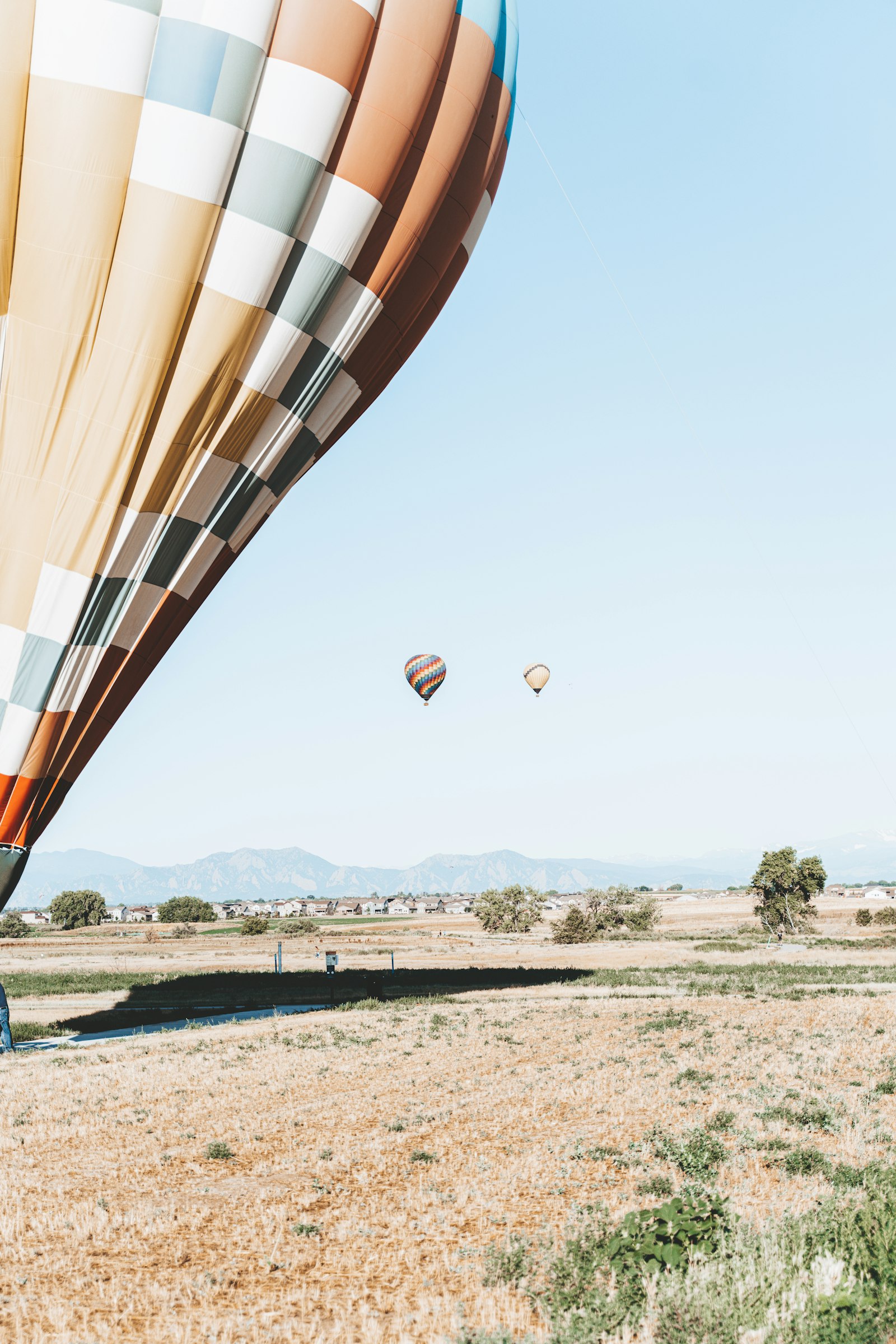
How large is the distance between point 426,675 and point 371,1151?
32.2 metres

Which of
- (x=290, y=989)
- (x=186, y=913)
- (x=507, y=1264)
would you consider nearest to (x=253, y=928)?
(x=186, y=913)

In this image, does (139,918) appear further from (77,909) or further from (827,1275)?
(827,1275)

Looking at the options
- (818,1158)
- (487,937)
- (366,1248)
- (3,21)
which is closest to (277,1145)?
(366,1248)

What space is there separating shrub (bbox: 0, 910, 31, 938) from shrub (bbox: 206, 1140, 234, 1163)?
10300cm

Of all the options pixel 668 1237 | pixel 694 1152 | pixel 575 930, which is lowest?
pixel 575 930

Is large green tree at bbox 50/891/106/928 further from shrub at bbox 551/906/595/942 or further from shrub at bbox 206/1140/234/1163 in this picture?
shrub at bbox 206/1140/234/1163

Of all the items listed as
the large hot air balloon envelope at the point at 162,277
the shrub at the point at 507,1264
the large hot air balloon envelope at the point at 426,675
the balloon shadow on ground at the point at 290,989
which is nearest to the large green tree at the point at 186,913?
the balloon shadow on ground at the point at 290,989

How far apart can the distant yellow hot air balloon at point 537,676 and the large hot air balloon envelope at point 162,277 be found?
1408 inches

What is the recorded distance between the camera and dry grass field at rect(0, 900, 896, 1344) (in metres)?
8.38

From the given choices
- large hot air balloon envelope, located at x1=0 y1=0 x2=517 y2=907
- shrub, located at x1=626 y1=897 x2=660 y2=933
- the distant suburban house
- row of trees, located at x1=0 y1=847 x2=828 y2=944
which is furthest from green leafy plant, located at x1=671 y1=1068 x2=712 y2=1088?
the distant suburban house

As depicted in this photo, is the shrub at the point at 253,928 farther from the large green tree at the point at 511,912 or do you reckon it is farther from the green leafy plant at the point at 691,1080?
the green leafy plant at the point at 691,1080

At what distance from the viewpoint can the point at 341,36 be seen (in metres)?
16.0

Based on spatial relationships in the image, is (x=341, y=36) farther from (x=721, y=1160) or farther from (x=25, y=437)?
(x=721, y=1160)

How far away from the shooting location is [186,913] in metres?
139
